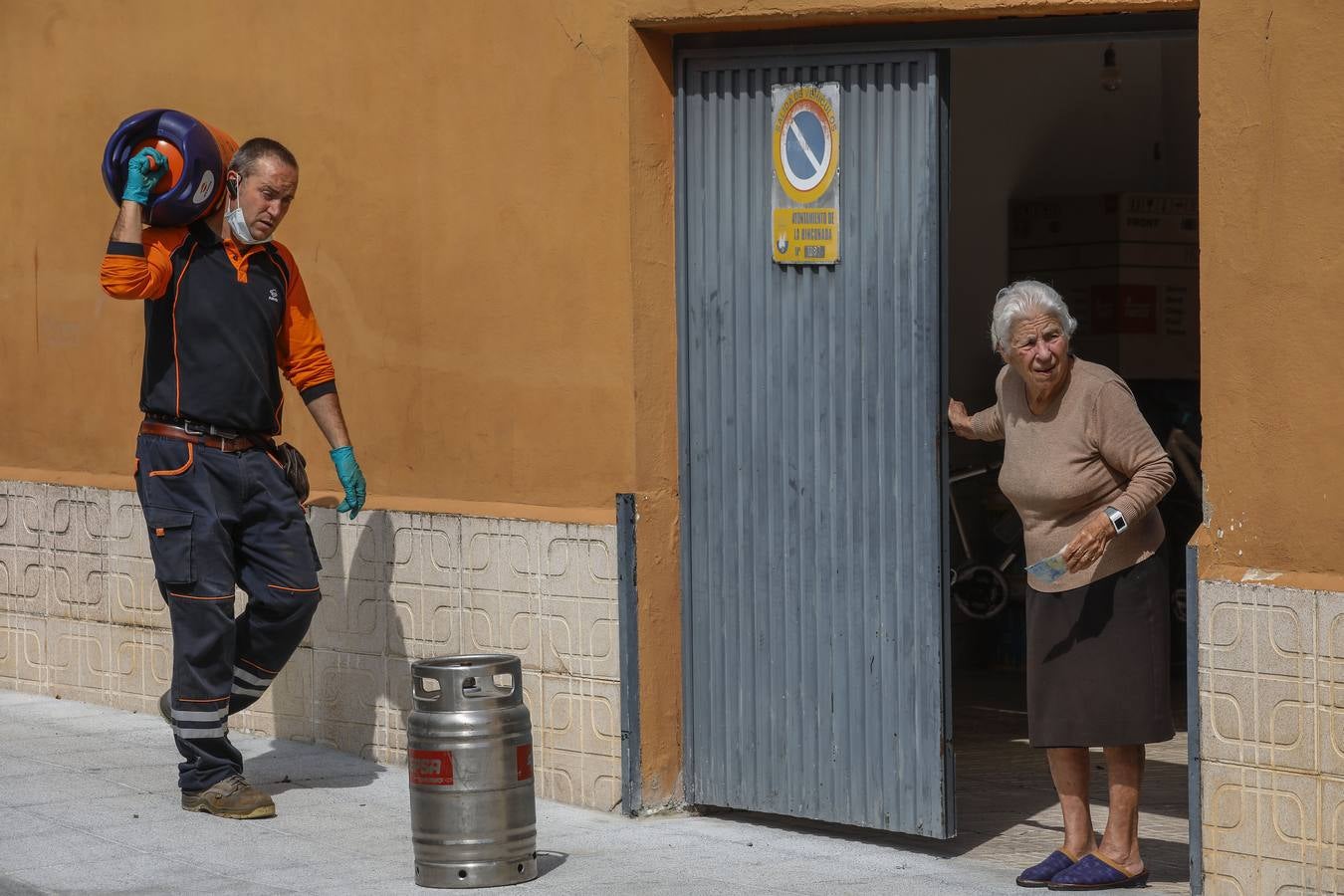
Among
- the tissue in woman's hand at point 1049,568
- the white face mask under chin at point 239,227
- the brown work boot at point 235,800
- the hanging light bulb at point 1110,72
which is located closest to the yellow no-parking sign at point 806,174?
the tissue in woman's hand at point 1049,568

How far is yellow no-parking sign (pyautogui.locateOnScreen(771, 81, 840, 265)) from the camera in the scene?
661 centimetres

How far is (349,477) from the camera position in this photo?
7262 millimetres

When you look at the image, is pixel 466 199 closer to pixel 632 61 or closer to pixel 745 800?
pixel 632 61

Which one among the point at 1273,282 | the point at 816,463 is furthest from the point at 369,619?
the point at 1273,282

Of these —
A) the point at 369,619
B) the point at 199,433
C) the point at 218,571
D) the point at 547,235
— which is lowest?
the point at 369,619

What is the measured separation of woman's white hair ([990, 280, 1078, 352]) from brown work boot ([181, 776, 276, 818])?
303 cm

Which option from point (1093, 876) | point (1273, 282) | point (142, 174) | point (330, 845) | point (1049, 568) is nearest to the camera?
point (1273, 282)

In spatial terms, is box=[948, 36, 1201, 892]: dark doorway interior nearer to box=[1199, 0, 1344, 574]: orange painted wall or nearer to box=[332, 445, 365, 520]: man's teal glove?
box=[332, 445, 365, 520]: man's teal glove

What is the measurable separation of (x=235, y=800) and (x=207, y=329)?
164cm

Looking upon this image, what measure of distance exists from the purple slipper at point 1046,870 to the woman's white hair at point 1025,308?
5.08 feet

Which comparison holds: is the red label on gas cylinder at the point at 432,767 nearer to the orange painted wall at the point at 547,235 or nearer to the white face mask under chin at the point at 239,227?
the orange painted wall at the point at 547,235

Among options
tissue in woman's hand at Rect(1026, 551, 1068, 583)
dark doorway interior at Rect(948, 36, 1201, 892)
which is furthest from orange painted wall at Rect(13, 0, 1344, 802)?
dark doorway interior at Rect(948, 36, 1201, 892)

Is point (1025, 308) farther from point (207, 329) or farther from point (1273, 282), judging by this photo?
point (207, 329)

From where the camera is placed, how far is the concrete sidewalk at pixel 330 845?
616 cm
